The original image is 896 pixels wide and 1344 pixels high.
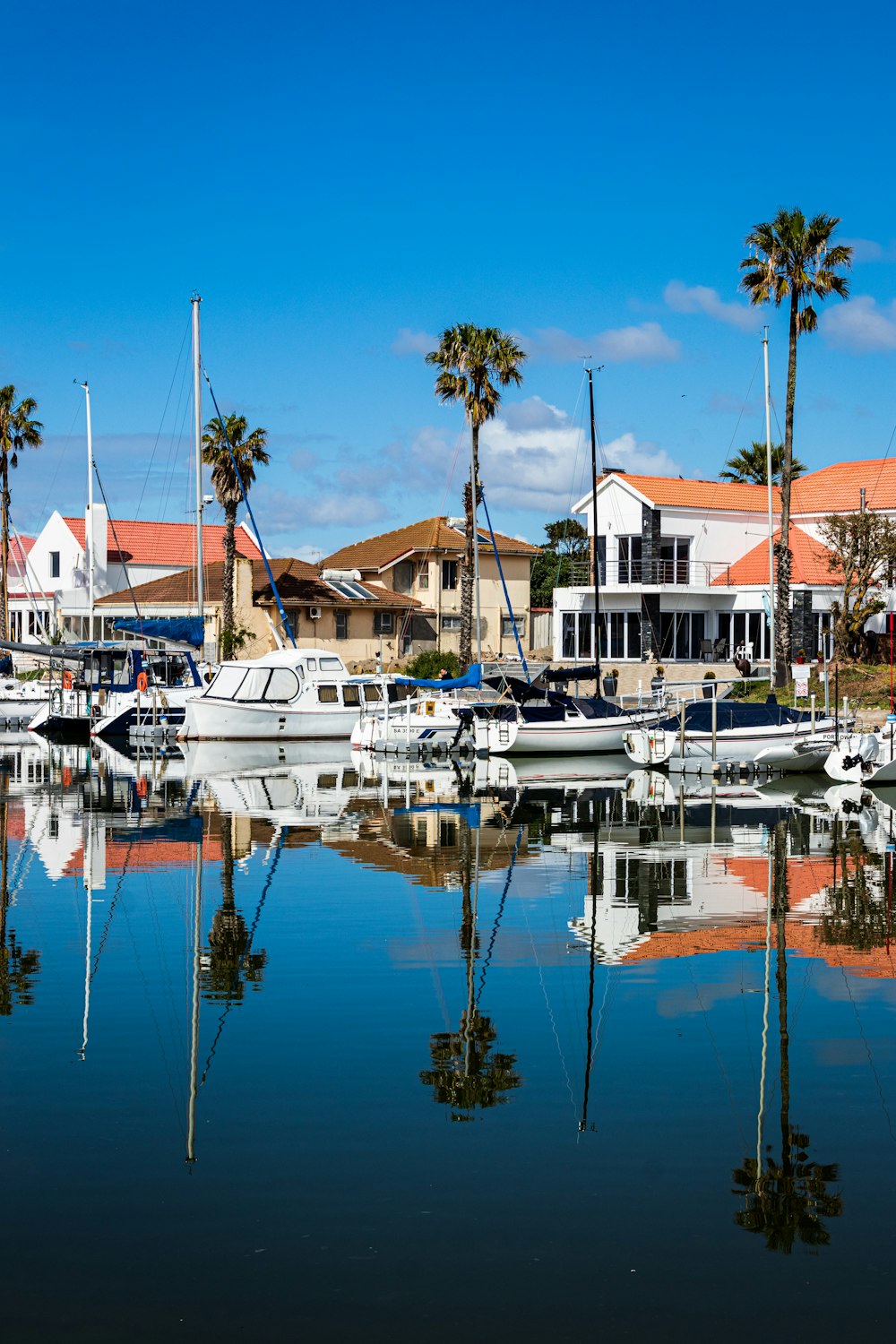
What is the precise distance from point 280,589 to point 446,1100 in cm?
7174

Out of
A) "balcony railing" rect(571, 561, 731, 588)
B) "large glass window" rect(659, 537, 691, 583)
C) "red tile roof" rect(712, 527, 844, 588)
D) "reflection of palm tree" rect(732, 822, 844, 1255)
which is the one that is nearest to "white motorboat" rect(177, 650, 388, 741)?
"balcony railing" rect(571, 561, 731, 588)

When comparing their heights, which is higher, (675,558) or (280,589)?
(675,558)

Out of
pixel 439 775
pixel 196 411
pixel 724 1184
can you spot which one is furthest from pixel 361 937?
pixel 196 411

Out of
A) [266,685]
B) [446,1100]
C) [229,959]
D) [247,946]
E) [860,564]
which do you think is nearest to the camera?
[446,1100]

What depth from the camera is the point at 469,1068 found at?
11.9 meters

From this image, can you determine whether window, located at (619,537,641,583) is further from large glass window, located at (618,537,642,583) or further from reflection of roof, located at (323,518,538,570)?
reflection of roof, located at (323,518,538,570)

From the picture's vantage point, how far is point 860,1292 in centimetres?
766

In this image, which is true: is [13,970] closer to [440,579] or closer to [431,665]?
[431,665]

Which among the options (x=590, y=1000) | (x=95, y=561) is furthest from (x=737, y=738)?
(x=95, y=561)

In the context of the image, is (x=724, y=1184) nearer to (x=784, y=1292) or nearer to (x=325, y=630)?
(x=784, y=1292)

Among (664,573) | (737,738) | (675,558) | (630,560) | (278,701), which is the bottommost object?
(737,738)

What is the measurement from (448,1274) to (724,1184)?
2.13 metres

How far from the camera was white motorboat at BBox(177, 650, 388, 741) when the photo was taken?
53.2 metres

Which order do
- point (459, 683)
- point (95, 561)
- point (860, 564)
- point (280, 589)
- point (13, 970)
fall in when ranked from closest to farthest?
1. point (13, 970)
2. point (459, 683)
3. point (860, 564)
4. point (280, 589)
5. point (95, 561)
